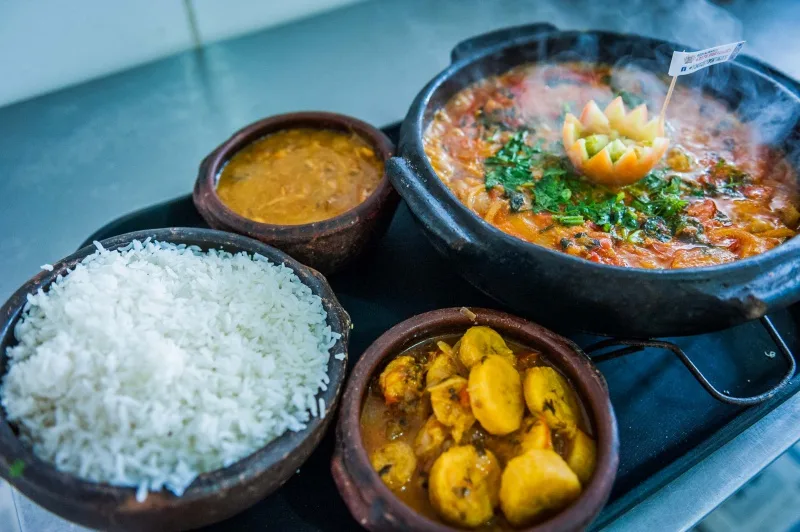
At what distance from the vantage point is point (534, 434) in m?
1.57

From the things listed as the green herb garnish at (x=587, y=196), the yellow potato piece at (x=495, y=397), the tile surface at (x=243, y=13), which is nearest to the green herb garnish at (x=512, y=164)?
the green herb garnish at (x=587, y=196)

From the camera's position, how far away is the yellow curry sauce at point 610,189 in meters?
2.03

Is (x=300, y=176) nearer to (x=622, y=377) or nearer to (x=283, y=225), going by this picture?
(x=283, y=225)

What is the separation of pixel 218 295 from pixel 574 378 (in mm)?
1131

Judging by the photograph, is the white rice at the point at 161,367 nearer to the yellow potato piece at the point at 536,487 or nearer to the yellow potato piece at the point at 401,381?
the yellow potato piece at the point at 401,381

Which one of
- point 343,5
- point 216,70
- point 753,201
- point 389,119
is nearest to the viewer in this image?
point 753,201

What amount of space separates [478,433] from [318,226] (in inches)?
36.6

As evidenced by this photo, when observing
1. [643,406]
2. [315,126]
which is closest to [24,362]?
[315,126]

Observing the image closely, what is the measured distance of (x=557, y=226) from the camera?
2082 millimetres

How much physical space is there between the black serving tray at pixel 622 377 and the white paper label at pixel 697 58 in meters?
1.00

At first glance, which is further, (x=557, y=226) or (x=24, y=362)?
(x=557, y=226)

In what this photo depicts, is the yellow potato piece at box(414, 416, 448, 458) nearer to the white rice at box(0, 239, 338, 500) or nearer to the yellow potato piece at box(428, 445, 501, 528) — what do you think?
the yellow potato piece at box(428, 445, 501, 528)

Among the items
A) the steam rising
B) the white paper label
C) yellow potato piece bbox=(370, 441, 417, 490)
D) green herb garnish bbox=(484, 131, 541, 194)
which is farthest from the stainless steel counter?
the white paper label

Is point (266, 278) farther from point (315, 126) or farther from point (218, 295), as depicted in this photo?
point (315, 126)
